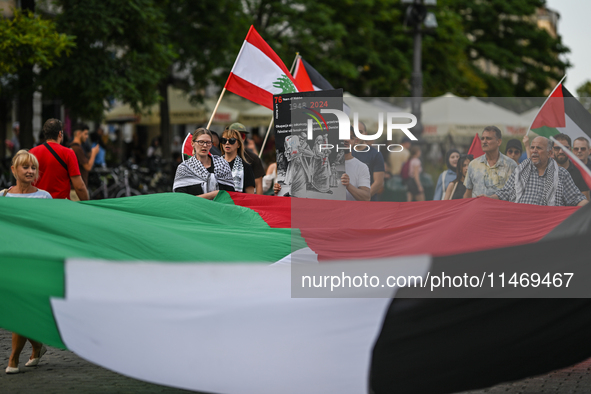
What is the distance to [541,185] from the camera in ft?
21.4

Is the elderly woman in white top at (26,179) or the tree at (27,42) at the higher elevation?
the tree at (27,42)

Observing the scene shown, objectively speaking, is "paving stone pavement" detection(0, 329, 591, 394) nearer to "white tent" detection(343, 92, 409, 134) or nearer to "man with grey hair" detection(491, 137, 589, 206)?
"man with grey hair" detection(491, 137, 589, 206)

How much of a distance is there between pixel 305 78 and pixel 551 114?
14.7ft

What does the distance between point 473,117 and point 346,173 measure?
3.73 metres

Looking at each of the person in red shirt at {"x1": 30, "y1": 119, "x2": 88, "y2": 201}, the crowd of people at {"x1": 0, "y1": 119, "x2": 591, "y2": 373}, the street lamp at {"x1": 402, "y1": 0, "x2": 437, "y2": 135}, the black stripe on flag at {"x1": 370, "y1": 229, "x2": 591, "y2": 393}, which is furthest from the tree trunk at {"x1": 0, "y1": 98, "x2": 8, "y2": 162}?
the black stripe on flag at {"x1": 370, "y1": 229, "x2": 591, "y2": 393}

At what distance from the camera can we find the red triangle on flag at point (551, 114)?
761 cm

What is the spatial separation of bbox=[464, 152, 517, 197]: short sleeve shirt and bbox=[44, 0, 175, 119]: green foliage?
31.9ft

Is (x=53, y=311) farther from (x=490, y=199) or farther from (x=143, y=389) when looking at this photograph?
(x=490, y=199)

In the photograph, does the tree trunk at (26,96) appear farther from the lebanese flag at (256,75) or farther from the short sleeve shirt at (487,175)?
the short sleeve shirt at (487,175)

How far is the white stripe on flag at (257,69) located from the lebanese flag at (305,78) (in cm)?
102

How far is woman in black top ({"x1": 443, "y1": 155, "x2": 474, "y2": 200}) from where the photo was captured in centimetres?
732

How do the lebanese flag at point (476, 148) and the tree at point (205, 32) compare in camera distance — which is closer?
the lebanese flag at point (476, 148)

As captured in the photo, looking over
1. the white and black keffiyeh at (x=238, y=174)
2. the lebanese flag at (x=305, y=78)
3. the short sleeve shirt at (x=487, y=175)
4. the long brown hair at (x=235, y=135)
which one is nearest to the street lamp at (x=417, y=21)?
the lebanese flag at (x=305, y=78)

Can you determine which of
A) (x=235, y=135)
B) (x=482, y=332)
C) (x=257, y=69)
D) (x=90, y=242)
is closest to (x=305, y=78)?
(x=257, y=69)
